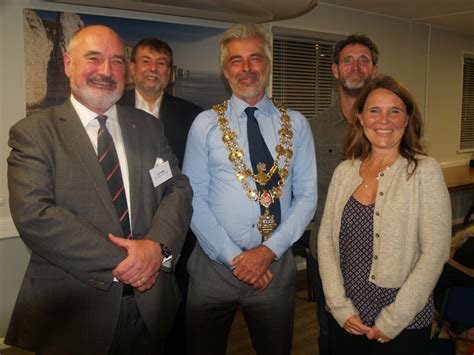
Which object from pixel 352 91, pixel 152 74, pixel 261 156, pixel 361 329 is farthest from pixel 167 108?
pixel 361 329

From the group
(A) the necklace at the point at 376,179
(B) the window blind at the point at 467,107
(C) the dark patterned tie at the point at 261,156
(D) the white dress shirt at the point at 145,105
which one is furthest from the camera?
(B) the window blind at the point at 467,107

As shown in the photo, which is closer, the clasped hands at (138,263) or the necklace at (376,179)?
the clasped hands at (138,263)

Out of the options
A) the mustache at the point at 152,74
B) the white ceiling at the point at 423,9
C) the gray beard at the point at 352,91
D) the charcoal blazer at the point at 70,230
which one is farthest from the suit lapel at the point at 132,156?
the white ceiling at the point at 423,9

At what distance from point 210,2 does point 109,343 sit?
1.96 metres

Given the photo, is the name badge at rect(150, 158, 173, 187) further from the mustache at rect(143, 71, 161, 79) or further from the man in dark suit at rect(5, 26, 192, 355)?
the mustache at rect(143, 71, 161, 79)

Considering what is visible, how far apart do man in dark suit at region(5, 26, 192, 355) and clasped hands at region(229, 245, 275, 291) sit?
281 millimetres

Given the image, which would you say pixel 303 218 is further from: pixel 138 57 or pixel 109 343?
pixel 138 57

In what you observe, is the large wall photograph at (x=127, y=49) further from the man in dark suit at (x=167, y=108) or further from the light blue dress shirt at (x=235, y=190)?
the light blue dress shirt at (x=235, y=190)

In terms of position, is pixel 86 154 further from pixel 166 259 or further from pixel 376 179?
pixel 376 179

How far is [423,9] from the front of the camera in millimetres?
4668

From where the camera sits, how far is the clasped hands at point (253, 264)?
1.87 metres

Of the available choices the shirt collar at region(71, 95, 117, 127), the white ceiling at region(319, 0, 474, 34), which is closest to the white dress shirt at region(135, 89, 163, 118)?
the shirt collar at region(71, 95, 117, 127)

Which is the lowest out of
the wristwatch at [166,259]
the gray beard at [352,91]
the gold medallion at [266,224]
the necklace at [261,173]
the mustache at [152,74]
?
the wristwatch at [166,259]

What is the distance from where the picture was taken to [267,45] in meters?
2.05
